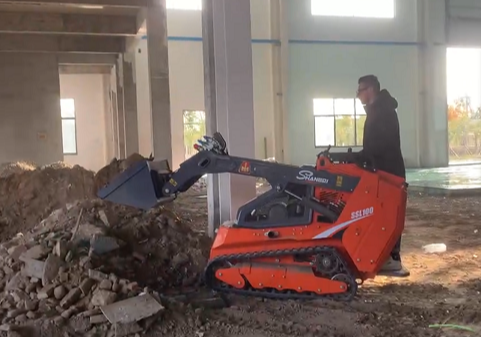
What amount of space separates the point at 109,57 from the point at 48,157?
400 cm

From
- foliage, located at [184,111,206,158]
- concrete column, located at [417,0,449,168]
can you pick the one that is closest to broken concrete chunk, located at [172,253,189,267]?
foliage, located at [184,111,206,158]

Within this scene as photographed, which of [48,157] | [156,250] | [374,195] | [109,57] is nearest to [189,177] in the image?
[156,250]

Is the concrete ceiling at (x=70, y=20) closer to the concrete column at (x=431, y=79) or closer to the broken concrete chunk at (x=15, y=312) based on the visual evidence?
the broken concrete chunk at (x=15, y=312)

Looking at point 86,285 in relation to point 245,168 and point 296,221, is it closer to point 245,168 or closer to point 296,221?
point 245,168

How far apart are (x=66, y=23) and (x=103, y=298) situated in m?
11.4

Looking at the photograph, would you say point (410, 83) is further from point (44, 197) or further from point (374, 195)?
point (374, 195)

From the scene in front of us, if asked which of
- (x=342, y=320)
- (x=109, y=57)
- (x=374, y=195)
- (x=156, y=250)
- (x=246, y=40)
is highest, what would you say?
(x=109, y=57)

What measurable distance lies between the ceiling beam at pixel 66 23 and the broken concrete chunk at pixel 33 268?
1043 centimetres

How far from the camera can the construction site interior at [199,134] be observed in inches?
170

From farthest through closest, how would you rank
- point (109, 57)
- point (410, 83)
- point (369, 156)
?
point (410, 83)
point (109, 57)
point (369, 156)

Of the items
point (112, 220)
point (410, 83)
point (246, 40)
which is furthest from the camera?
point (410, 83)

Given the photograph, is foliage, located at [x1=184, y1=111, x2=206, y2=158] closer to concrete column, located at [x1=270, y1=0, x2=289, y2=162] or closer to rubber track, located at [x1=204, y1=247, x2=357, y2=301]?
concrete column, located at [x1=270, y1=0, x2=289, y2=162]

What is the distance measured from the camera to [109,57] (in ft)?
61.6

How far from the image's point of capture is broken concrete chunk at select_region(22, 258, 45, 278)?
454cm
